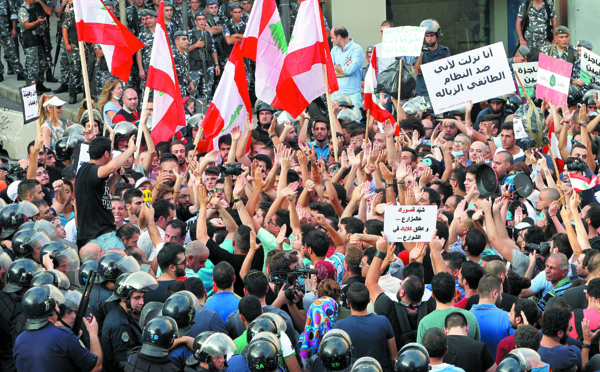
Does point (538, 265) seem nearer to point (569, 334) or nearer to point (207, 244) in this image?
point (569, 334)

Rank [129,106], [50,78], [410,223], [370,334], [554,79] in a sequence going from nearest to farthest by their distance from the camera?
1. [370,334]
2. [410,223]
3. [554,79]
4. [129,106]
5. [50,78]

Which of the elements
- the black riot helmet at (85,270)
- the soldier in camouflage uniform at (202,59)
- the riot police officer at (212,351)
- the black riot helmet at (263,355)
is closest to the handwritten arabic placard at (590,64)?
the soldier in camouflage uniform at (202,59)

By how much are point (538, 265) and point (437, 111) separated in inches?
182

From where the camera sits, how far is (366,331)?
6.55 metres

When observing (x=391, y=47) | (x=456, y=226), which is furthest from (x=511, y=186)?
(x=391, y=47)

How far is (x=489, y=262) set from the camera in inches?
287

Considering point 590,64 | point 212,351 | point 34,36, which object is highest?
point 34,36

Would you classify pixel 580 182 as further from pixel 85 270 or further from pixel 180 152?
pixel 85 270

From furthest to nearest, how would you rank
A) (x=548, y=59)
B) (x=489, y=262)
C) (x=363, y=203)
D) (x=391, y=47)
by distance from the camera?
(x=391, y=47) → (x=548, y=59) → (x=363, y=203) → (x=489, y=262)

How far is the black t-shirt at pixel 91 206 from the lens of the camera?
29.5 feet

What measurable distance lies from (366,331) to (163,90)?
21.4ft

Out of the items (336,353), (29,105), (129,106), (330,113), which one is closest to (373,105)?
(330,113)

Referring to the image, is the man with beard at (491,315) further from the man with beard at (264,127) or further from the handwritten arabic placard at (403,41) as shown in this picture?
the handwritten arabic placard at (403,41)

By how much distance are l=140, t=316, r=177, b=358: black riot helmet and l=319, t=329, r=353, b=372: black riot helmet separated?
0.98 meters
